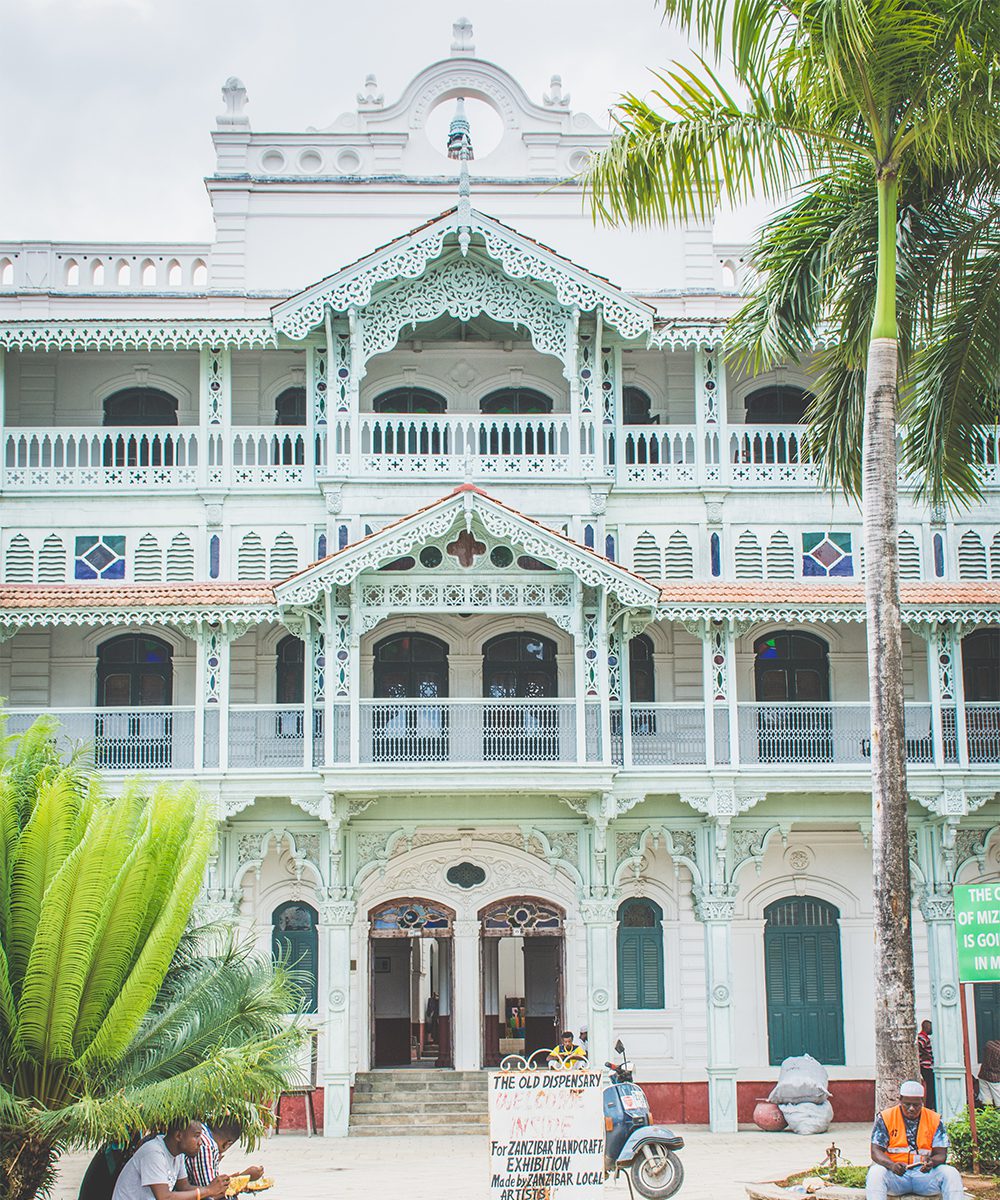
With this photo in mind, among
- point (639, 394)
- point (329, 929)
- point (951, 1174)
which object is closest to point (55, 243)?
point (639, 394)

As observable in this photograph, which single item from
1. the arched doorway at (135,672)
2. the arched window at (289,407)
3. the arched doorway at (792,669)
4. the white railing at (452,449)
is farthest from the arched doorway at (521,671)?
the arched doorway at (135,672)

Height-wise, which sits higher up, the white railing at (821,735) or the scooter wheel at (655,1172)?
the white railing at (821,735)

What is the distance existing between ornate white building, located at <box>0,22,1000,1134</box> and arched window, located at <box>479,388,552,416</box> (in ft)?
0.18

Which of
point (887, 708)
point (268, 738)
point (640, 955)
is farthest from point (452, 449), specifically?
point (887, 708)

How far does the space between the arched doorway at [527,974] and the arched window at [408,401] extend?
26.6 ft

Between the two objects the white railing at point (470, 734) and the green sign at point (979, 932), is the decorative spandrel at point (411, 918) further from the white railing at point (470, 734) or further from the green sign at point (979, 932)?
Answer: the green sign at point (979, 932)

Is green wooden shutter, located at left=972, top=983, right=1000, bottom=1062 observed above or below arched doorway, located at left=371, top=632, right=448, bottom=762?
below

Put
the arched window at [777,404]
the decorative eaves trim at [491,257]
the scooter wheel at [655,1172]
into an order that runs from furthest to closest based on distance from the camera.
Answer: the arched window at [777,404], the decorative eaves trim at [491,257], the scooter wheel at [655,1172]

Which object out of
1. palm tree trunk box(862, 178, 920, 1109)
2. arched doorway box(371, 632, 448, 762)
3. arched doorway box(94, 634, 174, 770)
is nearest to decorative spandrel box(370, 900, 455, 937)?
arched doorway box(371, 632, 448, 762)

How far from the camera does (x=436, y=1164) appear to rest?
19891mm

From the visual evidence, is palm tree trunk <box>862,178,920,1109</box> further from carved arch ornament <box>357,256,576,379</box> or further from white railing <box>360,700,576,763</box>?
carved arch ornament <box>357,256,576,379</box>

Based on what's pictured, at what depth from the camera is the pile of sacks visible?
22.5 m

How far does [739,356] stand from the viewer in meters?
25.4

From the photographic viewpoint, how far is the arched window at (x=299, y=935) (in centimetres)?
2395
